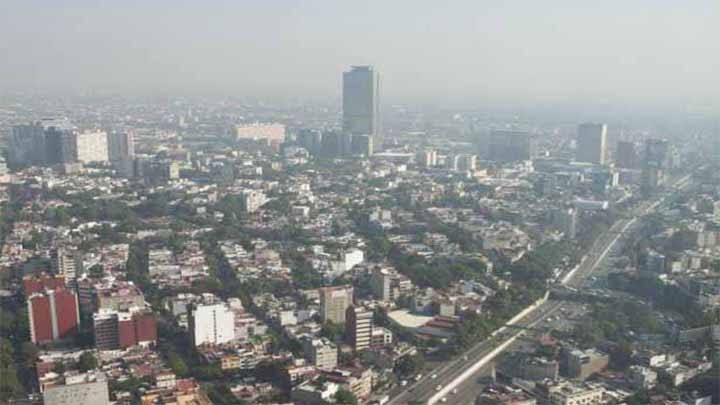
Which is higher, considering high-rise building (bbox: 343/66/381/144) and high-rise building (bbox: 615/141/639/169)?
high-rise building (bbox: 343/66/381/144)

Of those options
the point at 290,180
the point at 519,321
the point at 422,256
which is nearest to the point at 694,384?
the point at 519,321

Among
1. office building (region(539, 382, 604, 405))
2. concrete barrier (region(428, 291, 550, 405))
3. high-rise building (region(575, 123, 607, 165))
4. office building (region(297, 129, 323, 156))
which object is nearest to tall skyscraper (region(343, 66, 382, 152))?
office building (region(297, 129, 323, 156))

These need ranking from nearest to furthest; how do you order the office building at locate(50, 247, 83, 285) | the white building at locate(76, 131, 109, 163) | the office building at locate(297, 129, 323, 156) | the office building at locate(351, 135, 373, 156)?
the office building at locate(50, 247, 83, 285) < the white building at locate(76, 131, 109, 163) < the office building at locate(351, 135, 373, 156) < the office building at locate(297, 129, 323, 156)

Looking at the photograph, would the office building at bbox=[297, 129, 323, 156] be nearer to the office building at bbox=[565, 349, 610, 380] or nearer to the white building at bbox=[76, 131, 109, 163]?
the white building at bbox=[76, 131, 109, 163]

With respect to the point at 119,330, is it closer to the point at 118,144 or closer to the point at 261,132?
the point at 118,144

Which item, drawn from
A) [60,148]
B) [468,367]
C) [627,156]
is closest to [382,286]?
[468,367]

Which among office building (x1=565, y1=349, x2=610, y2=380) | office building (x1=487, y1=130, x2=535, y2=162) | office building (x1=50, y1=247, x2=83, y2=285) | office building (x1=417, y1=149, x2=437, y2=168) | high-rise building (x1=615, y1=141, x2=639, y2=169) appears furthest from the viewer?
office building (x1=487, y1=130, x2=535, y2=162)

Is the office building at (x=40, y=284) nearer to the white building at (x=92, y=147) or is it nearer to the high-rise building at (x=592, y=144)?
the white building at (x=92, y=147)
